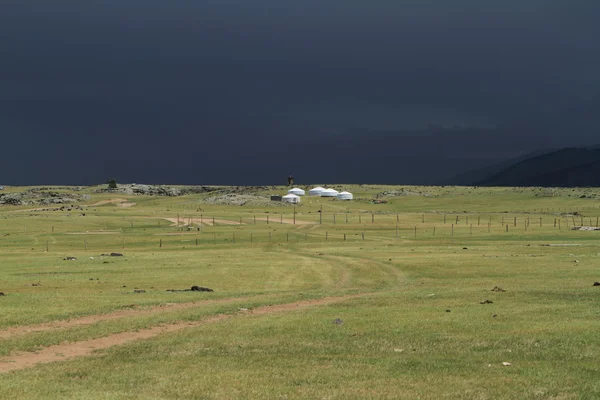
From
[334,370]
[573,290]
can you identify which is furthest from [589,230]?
[334,370]

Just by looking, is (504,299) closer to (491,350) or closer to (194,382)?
(491,350)

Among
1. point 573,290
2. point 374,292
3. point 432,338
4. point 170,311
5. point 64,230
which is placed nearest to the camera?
point 432,338

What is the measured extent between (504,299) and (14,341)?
26.2 metres

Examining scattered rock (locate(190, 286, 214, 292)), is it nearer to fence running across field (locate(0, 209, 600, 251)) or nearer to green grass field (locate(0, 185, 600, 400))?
green grass field (locate(0, 185, 600, 400))

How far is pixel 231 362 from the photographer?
901 inches

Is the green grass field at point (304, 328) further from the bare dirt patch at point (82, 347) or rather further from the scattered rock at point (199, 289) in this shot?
the scattered rock at point (199, 289)

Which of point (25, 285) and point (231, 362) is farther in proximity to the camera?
point (25, 285)

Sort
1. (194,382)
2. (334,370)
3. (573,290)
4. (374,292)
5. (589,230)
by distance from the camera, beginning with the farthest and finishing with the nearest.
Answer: (589,230) < (374,292) < (573,290) < (334,370) < (194,382)

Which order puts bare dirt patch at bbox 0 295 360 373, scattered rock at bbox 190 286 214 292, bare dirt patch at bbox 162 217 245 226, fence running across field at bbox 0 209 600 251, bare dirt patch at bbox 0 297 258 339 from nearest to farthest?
bare dirt patch at bbox 0 295 360 373, bare dirt patch at bbox 0 297 258 339, scattered rock at bbox 190 286 214 292, fence running across field at bbox 0 209 600 251, bare dirt patch at bbox 162 217 245 226

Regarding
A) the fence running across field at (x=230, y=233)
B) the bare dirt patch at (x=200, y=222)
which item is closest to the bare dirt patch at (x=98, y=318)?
the fence running across field at (x=230, y=233)

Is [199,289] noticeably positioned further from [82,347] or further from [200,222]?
[200,222]

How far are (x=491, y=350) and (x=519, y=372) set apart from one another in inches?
139

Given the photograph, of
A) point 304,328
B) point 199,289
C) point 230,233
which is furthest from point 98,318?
point 230,233

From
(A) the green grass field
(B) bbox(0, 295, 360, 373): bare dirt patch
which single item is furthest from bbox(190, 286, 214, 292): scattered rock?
(B) bbox(0, 295, 360, 373): bare dirt patch
